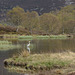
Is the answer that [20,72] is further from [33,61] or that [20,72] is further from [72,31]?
[72,31]

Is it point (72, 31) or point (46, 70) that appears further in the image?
point (72, 31)

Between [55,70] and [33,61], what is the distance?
9.35 feet

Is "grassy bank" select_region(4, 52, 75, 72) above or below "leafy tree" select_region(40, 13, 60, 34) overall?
below

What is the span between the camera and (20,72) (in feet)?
58.1

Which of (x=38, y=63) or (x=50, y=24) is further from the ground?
(x=50, y=24)

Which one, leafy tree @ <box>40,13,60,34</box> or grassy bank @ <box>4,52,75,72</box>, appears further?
leafy tree @ <box>40,13,60,34</box>

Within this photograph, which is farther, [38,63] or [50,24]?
[50,24]

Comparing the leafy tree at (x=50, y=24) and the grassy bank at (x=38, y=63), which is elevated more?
the leafy tree at (x=50, y=24)

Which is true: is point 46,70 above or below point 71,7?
below

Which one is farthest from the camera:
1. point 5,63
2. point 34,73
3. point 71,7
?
point 71,7

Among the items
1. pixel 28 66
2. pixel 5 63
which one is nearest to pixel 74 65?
Answer: pixel 28 66

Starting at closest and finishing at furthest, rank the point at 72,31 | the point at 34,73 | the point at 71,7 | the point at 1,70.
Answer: the point at 34,73 < the point at 1,70 < the point at 72,31 < the point at 71,7

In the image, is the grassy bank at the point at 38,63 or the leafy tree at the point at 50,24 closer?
the grassy bank at the point at 38,63

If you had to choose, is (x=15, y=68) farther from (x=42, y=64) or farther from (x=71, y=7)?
(x=71, y=7)
